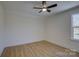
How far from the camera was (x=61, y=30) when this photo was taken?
6.20 feet

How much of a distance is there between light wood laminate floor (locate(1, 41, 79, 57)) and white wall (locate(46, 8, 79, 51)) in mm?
90

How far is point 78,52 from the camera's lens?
5.94ft

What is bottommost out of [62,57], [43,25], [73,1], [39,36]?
[62,57]

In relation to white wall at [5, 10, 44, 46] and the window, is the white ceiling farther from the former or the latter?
the window

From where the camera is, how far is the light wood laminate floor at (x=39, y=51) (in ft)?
5.87

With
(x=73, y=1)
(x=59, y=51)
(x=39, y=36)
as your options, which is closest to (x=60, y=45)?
(x=59, y=51)

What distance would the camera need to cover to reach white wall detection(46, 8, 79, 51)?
1838 millimetres

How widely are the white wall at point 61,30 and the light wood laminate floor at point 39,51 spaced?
90 mm

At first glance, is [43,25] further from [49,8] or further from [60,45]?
[60,45]

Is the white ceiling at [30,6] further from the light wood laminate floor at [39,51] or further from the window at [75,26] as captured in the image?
the light wood laminate floor at [39,51]

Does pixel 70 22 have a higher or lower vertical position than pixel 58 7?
lower

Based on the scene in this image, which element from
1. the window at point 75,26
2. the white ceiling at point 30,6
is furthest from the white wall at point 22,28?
the window at point 75,26

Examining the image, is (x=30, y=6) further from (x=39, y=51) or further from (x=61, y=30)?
(x=39, y=51)

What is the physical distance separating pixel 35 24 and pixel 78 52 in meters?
0.87
